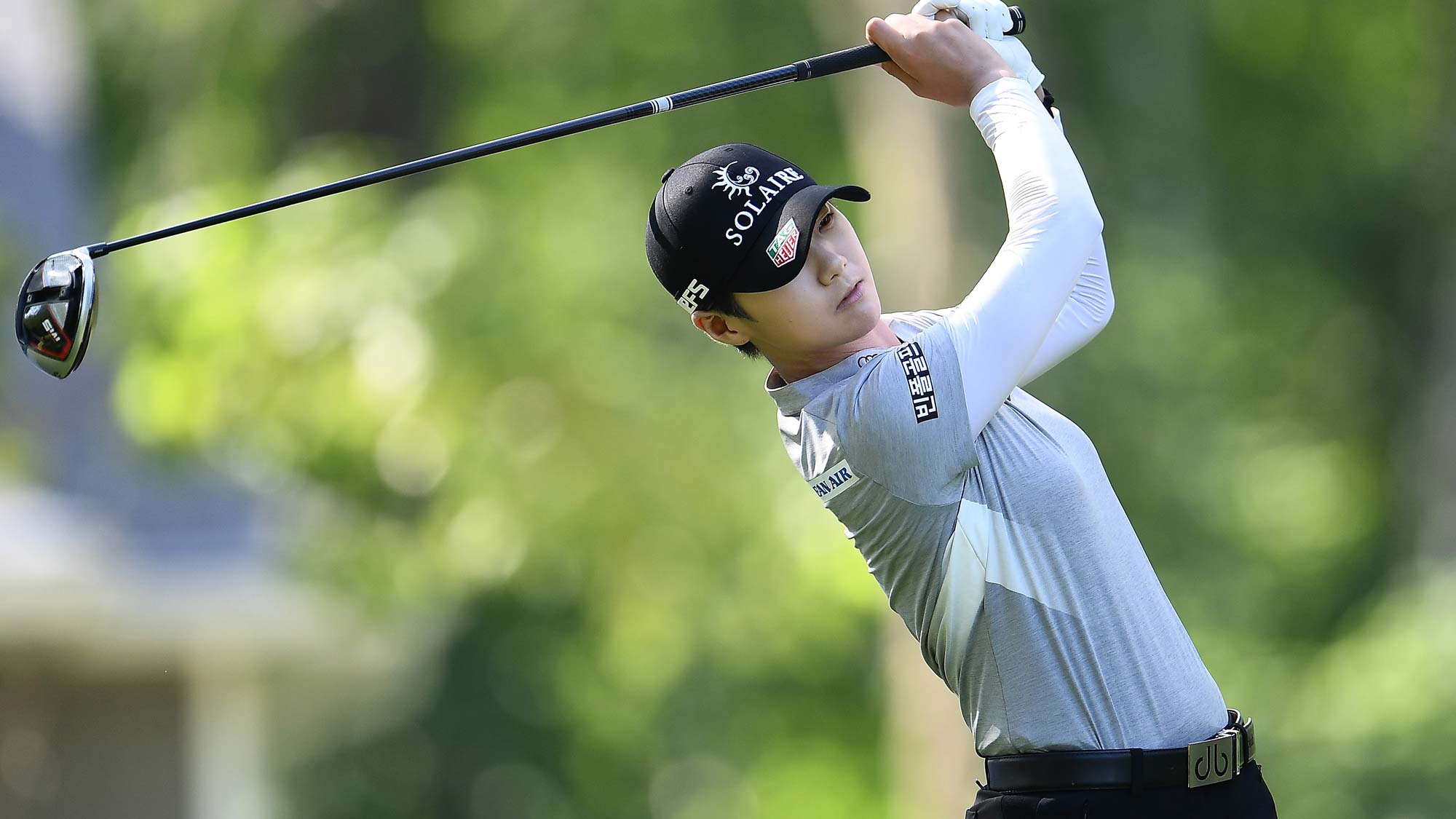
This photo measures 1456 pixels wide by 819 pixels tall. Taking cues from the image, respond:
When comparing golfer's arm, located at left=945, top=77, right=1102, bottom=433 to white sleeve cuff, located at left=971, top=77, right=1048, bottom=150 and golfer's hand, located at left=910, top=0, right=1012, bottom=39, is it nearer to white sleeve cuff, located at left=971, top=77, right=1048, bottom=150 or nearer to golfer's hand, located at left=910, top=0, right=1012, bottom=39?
Result: white sleeve cuff, located at left=971, top=77, right=1048, bottom=150

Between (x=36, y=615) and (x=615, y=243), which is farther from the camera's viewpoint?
(x=615, y=243)

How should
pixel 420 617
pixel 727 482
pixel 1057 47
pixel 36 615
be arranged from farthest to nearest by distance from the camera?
pixel 1057 47 < pixel 420 617 < pixel 727 482 < pixel 36 615

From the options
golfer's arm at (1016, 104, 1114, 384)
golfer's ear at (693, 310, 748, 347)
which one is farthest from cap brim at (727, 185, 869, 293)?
golfer's arm at (1016, 104, 1114, 384)

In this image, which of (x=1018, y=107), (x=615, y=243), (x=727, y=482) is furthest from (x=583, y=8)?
(x=1018, y=107)

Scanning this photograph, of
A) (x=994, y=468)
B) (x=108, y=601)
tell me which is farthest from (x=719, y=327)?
(x=108, y=601)

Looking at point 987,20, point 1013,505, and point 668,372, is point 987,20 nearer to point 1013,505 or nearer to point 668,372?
point 1013,505

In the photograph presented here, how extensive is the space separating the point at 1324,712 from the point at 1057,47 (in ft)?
15.0

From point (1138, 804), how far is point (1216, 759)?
15 cm

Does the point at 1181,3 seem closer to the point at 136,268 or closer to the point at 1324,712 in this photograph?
the point at 1324,712

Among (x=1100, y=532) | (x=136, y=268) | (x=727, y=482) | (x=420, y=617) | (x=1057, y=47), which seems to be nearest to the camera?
(x=1100, y=532)

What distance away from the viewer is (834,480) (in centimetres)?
255

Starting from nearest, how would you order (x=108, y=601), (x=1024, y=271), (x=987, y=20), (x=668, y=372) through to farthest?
(x=1024, y=271) → (x=987, y=20) → (x=108, y=601) → (x=668, y=372)

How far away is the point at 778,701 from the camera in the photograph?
37.5 feet

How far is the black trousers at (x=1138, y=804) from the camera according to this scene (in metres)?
2.46
